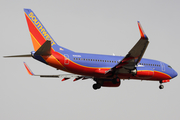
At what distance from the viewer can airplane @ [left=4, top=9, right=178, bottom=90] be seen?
32.2 meters

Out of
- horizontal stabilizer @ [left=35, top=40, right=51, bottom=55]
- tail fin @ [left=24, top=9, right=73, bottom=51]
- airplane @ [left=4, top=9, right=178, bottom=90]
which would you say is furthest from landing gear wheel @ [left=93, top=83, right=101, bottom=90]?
horizontal stabilizer @ [left=35, top=40, right=51, bottom=55]

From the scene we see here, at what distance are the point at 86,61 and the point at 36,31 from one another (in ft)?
22.1

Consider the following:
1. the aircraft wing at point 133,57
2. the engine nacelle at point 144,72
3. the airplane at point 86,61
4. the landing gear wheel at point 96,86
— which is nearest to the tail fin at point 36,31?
the airplane at point 86,61

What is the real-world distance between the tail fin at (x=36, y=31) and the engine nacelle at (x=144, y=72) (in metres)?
9.56

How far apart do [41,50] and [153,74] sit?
1506 centimetres

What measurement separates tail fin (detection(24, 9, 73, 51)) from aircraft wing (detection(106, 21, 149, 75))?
690cm

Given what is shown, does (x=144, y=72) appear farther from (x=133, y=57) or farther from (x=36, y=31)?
(x=36, y=31)

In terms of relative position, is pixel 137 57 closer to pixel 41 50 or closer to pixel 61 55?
pixel 61 55

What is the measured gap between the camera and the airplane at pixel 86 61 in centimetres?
3216

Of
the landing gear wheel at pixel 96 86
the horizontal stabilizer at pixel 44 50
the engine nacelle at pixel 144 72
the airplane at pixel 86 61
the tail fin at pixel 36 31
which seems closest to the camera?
the horizontal stabilizer at pixel 44 50

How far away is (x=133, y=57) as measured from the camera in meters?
32.7

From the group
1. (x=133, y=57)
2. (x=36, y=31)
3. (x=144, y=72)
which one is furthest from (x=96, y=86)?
(x=36, y=31)

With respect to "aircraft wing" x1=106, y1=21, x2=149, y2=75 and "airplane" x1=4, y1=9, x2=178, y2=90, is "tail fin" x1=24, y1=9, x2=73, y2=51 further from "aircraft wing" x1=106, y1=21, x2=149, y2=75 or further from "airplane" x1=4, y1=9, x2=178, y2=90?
"aircraft wing" x1=106, y1=21, x2=149, y2=75

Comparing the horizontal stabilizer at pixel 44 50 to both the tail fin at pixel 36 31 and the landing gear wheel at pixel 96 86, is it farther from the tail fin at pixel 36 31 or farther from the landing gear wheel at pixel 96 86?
the landing gear wheel at pixel 96 86
